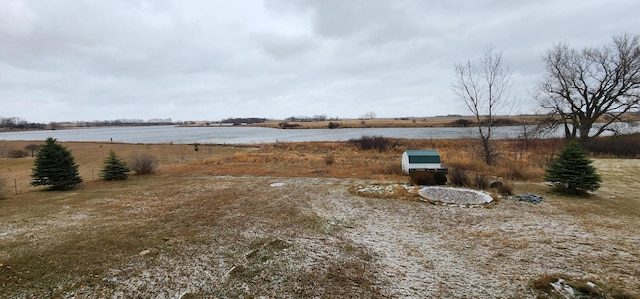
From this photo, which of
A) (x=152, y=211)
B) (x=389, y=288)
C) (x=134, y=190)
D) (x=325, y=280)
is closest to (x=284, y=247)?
(x=325, y=280)

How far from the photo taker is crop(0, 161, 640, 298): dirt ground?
16.2ft

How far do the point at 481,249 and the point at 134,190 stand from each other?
46.0ft

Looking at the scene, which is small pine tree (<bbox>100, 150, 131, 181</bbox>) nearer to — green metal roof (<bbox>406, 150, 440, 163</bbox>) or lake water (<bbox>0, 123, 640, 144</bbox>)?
green metal roof (<bbox>406, 150, 440, 163</bbox>)

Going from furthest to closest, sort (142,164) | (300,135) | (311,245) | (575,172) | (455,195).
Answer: (300,135), (142,164), (455,195), (575,172), (311,245)

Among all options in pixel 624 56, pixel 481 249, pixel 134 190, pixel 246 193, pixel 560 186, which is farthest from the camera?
pixel 624 56

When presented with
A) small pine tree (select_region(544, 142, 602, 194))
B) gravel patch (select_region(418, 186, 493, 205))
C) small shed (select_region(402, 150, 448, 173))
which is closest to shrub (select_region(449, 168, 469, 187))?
gravel patch (select_region(418, 186, 493, 205))

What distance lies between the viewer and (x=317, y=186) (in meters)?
13.4

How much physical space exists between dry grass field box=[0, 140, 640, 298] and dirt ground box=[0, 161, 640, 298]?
3cm

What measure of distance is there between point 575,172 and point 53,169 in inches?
871

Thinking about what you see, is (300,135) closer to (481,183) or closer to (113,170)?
(113,170)

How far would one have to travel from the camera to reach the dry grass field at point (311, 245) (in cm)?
493

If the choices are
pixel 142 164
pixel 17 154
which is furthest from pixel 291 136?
pixel 142 164

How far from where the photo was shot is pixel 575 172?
10.6m

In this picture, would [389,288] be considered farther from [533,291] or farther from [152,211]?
[152,211]
